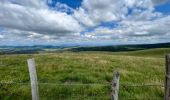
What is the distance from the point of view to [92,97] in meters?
10.8

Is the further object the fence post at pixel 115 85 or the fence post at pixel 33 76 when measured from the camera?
the fence post at pixel 33 76

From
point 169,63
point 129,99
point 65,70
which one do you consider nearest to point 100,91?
point 129,99

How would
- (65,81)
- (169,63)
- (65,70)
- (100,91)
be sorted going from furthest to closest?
(65,70), (65,81), (100,91), (169,63)

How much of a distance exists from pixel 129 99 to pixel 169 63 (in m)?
5.77

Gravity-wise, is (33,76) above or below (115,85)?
above

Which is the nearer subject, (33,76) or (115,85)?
(115,85)

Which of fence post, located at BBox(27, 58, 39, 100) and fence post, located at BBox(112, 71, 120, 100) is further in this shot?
fence post, located at BBox(27, 58, 39, 100)

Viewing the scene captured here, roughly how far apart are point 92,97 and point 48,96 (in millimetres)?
2601

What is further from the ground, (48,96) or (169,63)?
(169,63)

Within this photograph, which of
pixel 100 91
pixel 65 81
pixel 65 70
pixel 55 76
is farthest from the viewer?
pixel 65 70

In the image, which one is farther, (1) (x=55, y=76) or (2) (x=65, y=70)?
(2) (x=65, y=70)

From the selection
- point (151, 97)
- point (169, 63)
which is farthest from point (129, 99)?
point (169, 63)

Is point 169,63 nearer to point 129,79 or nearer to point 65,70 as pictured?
point 129,79

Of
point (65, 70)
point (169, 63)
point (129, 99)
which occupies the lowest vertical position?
point (129, 99)
